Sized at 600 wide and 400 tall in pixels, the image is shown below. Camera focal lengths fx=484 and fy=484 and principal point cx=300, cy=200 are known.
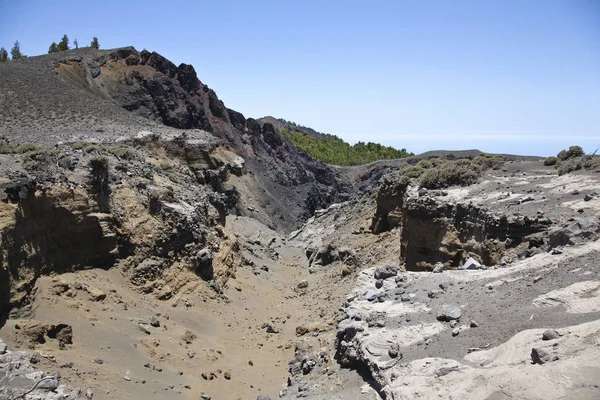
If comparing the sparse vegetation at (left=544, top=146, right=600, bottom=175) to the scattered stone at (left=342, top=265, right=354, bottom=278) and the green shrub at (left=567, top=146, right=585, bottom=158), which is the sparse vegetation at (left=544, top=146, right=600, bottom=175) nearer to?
the green shrub at (left=567, top=146, right=585, bottom=158)

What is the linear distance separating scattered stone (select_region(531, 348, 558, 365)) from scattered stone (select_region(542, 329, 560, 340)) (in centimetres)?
45

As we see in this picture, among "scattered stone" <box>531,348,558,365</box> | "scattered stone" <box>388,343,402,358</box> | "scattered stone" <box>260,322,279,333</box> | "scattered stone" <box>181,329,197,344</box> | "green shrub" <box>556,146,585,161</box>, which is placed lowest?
"scattered stone" <box>260,322,279,333</box>

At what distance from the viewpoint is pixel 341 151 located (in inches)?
3939

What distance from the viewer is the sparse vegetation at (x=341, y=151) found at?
93.3 metres

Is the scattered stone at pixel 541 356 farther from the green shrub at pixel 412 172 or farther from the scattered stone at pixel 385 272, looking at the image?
the green shrub at pixel 412 172

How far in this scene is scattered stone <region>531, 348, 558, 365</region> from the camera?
5723 millimetres

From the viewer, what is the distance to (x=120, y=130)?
111 ft

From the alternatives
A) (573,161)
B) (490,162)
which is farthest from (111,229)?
(573,161)

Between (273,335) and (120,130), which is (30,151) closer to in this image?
(273,335)

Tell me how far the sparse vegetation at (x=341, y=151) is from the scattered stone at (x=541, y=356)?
279 ft

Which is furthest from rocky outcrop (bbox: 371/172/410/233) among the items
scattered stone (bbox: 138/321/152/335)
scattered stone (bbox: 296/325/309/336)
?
scattered stone (bbox: 138/321/152/335)

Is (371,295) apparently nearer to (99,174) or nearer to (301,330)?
(301,330)

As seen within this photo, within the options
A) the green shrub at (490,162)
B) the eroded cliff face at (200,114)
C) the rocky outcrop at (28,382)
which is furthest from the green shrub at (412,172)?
the rocky outcrop at (28,382)

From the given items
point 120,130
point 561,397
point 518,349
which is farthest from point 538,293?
point 120,130
